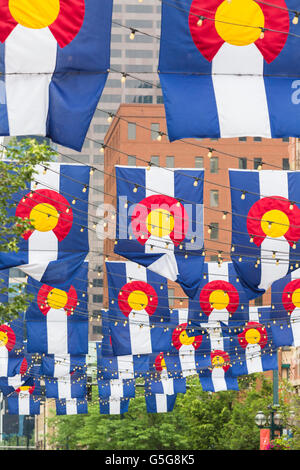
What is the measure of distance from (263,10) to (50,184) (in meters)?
10.7

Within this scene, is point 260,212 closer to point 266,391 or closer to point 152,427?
point 266,391

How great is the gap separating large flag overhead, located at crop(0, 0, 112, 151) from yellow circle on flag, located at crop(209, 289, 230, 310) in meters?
18.7

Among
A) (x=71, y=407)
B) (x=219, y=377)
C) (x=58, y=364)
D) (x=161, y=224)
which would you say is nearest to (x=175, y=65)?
(x=161, y=224)

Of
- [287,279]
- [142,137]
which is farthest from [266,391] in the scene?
[142,137]

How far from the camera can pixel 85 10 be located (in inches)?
587

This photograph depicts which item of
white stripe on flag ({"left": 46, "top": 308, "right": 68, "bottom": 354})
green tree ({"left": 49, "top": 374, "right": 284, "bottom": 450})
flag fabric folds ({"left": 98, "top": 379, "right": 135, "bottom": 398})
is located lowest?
green tree ({"left": 49, "top": 374, "right": 284, "bottom": 450})

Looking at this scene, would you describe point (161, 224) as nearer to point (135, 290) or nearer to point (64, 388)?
point (135, 290)

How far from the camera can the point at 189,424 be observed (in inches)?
2719

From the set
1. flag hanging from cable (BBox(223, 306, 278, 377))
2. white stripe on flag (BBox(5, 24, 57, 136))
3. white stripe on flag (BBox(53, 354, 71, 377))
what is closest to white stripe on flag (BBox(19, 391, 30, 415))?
white stripe on flag (BBox(53, 354, 71, 377))

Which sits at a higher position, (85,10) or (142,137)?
(142,137)

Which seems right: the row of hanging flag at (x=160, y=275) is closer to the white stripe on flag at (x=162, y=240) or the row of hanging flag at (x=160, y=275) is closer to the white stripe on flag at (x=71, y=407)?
the white stripe on flag at (x=162, y=240)

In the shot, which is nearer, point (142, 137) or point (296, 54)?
point (296, 54)

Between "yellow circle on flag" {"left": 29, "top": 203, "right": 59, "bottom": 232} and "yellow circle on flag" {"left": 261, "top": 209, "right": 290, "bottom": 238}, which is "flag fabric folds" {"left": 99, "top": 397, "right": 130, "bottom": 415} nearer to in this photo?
"yellow circle on flag" {"left": 29, "top": 203, "right": 59, "bottom": 232}

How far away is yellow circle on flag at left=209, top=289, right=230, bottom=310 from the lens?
108 ft
